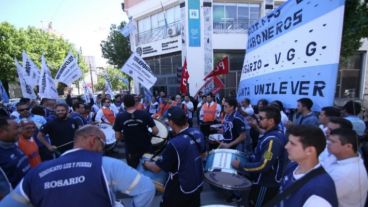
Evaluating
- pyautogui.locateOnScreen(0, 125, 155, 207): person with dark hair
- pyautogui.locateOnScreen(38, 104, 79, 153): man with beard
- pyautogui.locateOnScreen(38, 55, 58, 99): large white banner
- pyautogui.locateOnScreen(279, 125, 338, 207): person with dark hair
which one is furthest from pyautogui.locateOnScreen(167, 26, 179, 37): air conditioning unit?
pyautogui.locateOnScreen(0, 125, 155, 207): person with dark hair

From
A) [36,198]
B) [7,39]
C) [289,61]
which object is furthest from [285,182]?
[7,39]

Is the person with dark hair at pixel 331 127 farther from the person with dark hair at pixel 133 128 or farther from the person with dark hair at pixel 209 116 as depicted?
the person with dark hair at pixel 209 116

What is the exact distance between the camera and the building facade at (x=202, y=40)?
66.1 feet

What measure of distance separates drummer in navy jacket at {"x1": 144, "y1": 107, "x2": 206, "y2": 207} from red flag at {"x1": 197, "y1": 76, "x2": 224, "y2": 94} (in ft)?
26.1

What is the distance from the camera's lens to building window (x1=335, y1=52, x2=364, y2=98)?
77.0 ft

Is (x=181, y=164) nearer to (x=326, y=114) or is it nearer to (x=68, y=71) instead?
(x=326, y=114)

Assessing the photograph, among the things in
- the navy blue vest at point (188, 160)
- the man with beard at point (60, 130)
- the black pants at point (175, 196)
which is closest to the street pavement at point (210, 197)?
the man with beard at point (60, 130)

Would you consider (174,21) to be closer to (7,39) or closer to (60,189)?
(7,39)

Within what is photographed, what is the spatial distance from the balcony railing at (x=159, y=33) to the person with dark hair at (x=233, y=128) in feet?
54.3

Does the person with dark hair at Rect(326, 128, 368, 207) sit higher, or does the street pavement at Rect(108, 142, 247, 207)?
the person with dark hair at Rect(326, 128, 368, 207)

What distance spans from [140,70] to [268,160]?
6218 millimetres

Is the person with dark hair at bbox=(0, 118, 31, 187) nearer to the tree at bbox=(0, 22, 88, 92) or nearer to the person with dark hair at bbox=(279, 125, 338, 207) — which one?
the person with dark hair at bbox=(279, 125, 338, 207)

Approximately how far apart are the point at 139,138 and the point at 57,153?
1.71 metres

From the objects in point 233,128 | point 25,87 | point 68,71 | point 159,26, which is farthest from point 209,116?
point 159,26
